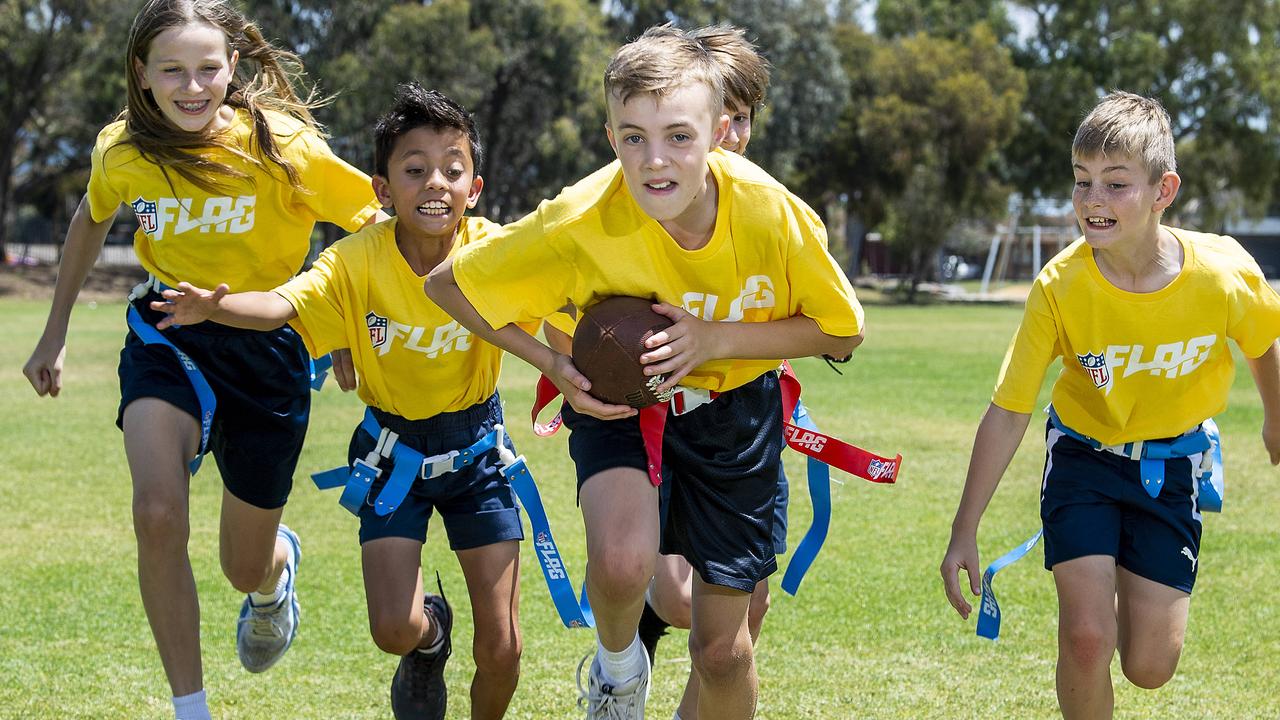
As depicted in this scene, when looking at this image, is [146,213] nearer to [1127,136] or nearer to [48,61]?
[1127,136]

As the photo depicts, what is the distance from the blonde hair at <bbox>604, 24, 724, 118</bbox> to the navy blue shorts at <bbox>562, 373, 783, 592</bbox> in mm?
924

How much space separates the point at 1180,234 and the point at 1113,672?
2.05m

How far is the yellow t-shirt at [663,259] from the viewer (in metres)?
3.80

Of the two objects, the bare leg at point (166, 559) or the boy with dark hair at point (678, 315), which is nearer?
the boy with dark hair at point (678, 315)

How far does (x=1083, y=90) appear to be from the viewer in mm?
50156

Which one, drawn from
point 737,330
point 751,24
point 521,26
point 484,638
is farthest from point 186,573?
point 751,24

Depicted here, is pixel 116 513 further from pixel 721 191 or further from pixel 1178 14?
pixel 1178 14

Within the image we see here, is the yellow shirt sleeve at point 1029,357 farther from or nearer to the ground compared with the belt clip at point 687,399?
farther from the ground

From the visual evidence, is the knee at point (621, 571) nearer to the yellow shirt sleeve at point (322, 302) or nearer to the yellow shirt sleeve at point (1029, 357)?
the yellow shirt sleeve at point (1029, 357)

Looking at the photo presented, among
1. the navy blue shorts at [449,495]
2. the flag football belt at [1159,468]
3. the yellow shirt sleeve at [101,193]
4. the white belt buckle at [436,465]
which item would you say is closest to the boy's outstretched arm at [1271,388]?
the flag football belt at [1159,468]

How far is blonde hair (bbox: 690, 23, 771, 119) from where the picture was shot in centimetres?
462

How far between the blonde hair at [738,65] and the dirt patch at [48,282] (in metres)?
32.9

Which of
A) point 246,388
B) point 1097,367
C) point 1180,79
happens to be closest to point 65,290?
point 246,388

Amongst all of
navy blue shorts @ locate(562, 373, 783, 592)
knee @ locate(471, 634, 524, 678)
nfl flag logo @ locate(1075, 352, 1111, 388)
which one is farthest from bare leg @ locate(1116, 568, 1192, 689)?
knee @ locate(471, 634, 524, 678)
